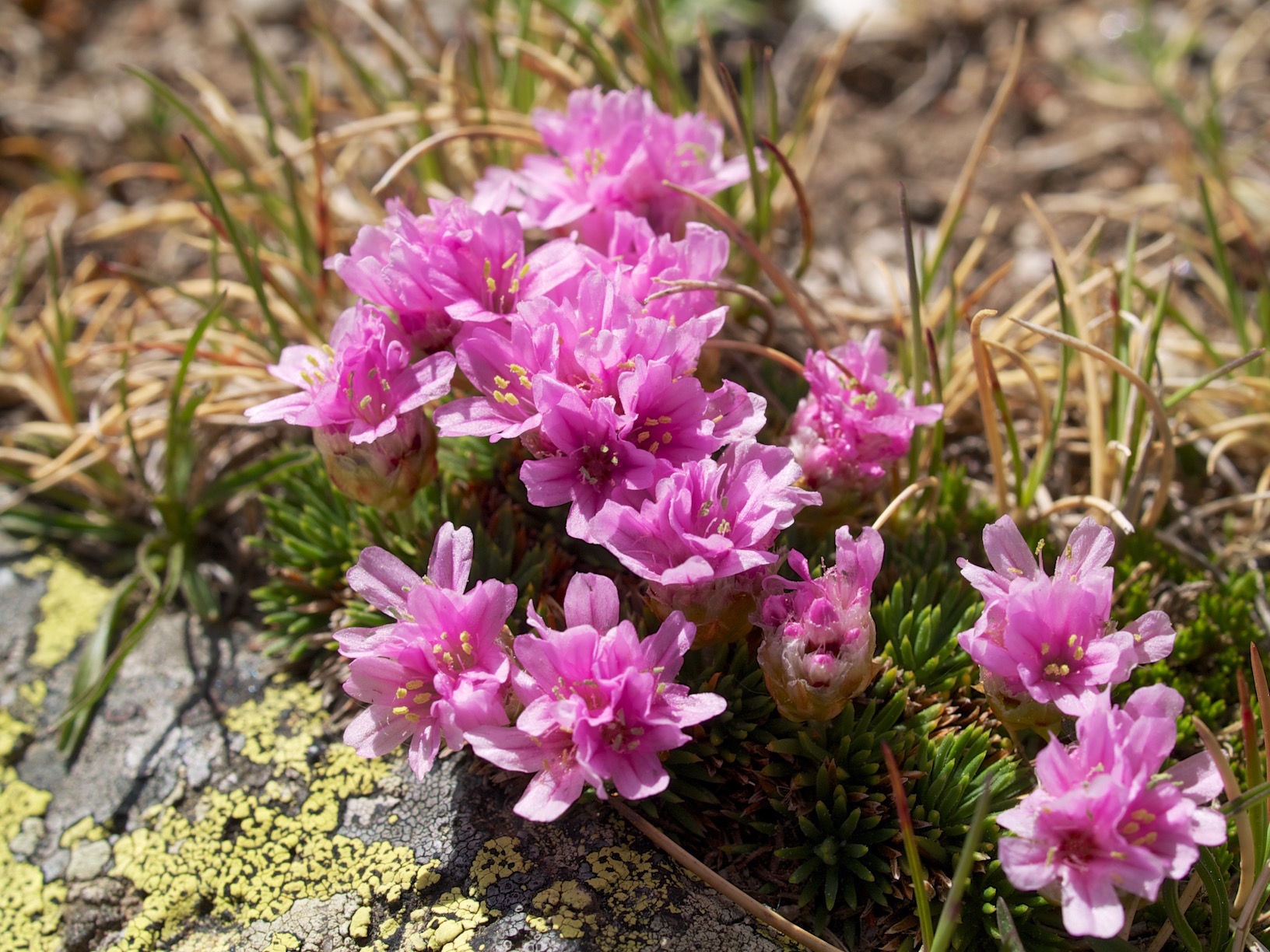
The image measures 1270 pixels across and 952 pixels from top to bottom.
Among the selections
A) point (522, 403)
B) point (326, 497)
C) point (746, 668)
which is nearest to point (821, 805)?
point (746, 668)

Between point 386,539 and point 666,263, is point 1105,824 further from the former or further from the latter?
point 386,539

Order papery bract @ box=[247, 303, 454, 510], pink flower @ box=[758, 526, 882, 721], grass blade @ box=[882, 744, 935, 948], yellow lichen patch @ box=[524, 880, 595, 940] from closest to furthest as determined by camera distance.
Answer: grass blade @ box=[882, 744, 935, 948]
pink flower @ box=[758, 526, 882, 721]
yellow lichen patch @ box=[524, 880, 595, 940]
papery bract @ box=[247, 303, 454, 510]

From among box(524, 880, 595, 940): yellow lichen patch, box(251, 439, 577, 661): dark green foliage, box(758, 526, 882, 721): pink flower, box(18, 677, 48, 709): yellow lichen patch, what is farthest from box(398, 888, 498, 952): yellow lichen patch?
box(18, 677, 48, 709): yellow lichen patch

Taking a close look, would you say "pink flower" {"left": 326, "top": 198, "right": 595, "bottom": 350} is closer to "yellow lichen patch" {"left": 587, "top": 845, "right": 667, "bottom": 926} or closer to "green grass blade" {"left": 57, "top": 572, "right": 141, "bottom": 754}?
"yellow lichen patch" {"left": 587, "top": 845, "right": 667, "bottom": 926}

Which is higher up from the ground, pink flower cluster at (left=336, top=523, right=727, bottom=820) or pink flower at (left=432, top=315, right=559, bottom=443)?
pink flower at (left=432, top=315, right=559, bottom=443)

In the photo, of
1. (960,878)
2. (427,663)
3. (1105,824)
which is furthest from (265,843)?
(1105,824)

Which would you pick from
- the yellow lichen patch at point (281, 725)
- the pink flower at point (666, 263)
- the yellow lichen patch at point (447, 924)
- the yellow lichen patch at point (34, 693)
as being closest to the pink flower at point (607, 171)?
the pink flower at point (666, 263)
